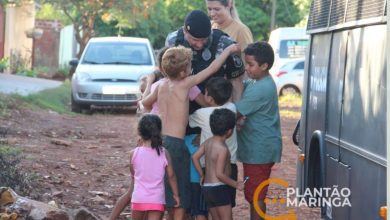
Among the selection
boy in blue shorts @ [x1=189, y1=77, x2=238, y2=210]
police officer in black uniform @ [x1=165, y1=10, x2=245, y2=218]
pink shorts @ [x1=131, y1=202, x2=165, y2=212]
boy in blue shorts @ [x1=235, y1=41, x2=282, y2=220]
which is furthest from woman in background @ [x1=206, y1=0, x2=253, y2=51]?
pink shorts @ [x1=131, y1=202, x2=165, y2=212]

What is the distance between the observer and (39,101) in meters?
19.3

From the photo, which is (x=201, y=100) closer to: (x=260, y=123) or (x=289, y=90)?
(x=260, y=123)

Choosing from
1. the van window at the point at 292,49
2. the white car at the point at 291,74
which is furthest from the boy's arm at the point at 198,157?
the van window at the point at 292,49

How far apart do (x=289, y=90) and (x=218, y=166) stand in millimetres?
22212

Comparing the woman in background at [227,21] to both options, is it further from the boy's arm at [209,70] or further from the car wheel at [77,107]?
the car wheel at [77,107]

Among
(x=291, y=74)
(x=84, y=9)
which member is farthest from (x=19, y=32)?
(x=291, y=74)

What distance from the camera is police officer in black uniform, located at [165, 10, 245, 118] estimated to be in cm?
662

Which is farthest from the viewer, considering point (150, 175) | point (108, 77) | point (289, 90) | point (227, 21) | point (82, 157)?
point (289, 90)

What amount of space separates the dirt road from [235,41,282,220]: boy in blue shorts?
0.91 m

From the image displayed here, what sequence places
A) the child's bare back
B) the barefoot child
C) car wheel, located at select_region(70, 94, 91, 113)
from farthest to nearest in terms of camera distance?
car wheel, located at select_region(70, 94, 91, 113) → the barefoot child → the child's bare back

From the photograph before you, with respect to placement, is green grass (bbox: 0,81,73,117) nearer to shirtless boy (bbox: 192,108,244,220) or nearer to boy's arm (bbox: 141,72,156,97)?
boy's arm (bbox: 141,72,156,97)

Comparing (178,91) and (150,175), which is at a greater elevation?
(178,91)

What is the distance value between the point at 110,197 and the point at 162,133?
9.15 feet

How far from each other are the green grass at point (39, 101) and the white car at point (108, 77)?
0.63 metres
